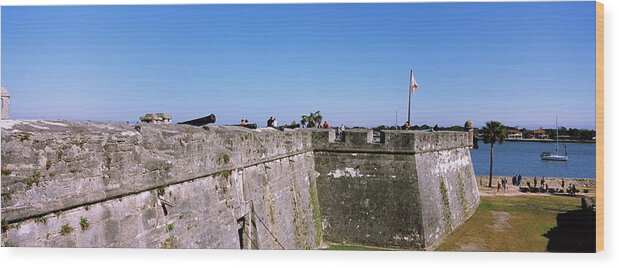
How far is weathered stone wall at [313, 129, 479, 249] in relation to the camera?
36.3 ft

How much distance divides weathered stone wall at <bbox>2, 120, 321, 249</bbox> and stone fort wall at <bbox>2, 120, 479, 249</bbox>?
1 centimetres

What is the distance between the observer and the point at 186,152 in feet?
21.4

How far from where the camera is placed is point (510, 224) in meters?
12.7

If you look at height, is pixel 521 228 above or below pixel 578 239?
below

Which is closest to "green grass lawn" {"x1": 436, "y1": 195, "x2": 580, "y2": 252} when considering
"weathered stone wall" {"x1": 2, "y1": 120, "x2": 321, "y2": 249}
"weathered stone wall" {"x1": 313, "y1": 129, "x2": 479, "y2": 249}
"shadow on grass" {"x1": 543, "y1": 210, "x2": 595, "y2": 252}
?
"shadow on grass" {"x1": 543, "y1": 210, "x2": 595, "y2": 252}

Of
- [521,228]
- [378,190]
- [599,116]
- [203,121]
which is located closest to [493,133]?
[521,228]

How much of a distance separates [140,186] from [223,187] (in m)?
1.88

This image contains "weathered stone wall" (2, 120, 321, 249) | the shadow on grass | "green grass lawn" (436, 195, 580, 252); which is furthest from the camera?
"green grass lawn" (436, 195, 580, 252)

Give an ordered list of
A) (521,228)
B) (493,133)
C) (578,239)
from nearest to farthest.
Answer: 1. (578,239)
2. (521,228)
3. (493,133)

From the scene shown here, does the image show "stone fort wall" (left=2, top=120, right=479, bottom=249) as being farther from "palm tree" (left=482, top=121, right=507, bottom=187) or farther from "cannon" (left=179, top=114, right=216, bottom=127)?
"palm tree" (left=482, top=121, right=507, bottom=187)

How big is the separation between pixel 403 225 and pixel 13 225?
8004mm

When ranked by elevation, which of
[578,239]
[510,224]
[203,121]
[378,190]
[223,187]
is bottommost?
[510,224]

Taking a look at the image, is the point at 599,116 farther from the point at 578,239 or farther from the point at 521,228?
the point at 521,228

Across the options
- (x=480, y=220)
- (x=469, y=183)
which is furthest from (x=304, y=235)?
(x=469, y=183)
